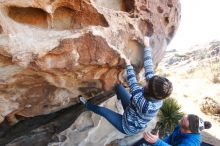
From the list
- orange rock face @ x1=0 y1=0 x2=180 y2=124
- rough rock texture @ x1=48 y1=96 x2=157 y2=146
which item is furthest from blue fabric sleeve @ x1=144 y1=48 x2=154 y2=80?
rough rock texture @ x1=48 y1=96 x2=157 y2=146

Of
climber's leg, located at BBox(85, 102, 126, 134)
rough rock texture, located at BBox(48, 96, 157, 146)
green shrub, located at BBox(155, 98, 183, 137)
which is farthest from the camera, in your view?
green shrub, located at BBox(155, 98, 183, 137)

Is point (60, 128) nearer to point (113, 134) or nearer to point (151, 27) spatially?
point (113, 134)

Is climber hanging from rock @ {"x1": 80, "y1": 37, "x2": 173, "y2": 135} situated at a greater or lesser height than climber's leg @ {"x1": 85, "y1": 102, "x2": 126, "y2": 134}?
greater

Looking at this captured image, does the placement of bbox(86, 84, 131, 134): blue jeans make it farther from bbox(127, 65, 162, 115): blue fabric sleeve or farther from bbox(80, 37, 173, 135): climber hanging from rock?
bbox(127, 65, 162, 115): blue fabric sleeve

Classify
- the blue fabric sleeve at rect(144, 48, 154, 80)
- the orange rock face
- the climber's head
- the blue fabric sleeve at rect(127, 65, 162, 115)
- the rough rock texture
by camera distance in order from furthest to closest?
1. the rough rock texture
2. the blue fabric sleeve at rect(144, 48, 154, 80)
3. the blue fabric sleeve at rect(127, 65, 162, 115)
4. the orange rock face
5. the climber's head

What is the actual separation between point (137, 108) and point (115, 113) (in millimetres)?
706

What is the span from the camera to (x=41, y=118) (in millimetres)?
7719

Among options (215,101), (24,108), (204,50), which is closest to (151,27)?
(24,108)

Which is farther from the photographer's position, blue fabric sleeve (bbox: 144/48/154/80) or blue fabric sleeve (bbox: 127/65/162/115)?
blue fabric sleeve (bbox: 144/48/154/80)

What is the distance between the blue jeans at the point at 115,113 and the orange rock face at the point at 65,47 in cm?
25

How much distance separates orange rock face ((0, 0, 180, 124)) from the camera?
572 cm

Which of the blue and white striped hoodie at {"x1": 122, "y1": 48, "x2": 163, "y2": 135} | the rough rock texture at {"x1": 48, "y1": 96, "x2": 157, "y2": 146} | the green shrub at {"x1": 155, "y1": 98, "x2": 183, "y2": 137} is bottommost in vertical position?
the green shrub at {"x1": 155, "y1": 98, "x2": 183, "y2": 137}

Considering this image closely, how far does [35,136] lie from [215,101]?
8.49 m

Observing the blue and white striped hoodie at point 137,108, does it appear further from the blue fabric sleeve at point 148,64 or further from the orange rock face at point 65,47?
the orange rock face at point 65,47
